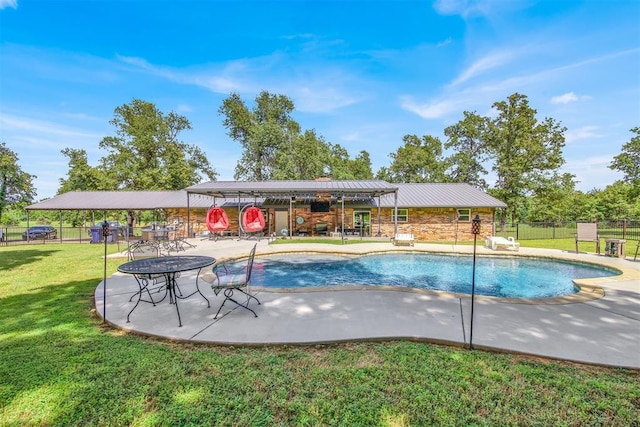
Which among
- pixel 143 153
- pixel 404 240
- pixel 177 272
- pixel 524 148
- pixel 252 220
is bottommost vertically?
pixel 404 240

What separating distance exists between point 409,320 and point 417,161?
32.2 m

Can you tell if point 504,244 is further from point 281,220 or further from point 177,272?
point 281,220

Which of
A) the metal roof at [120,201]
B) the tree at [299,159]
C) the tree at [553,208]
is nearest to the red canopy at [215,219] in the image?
the metal roof at [120,201]

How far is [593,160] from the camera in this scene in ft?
86.4

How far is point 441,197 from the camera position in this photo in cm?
1895

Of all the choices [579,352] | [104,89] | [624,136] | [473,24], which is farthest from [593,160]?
[104,89]

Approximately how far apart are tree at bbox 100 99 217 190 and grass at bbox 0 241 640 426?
2924 centimetres

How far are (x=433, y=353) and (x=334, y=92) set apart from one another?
50.8 feet

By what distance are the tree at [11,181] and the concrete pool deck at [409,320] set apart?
2956 cm

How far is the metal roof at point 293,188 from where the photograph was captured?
50.7ft

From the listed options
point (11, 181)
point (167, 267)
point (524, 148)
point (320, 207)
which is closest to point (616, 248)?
point (167, 267)

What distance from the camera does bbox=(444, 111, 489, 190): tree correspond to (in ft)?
92.1

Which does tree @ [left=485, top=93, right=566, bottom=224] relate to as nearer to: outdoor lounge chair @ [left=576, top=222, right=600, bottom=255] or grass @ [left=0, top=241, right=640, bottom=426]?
outdoor lounge chair @ [left=576, top=222, right=600, bottom=255]

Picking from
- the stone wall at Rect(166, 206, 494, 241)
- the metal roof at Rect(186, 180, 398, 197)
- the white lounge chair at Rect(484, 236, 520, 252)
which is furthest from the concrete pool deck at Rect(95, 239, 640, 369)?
the stone wall at Rect(166, 206, 494, 241)
